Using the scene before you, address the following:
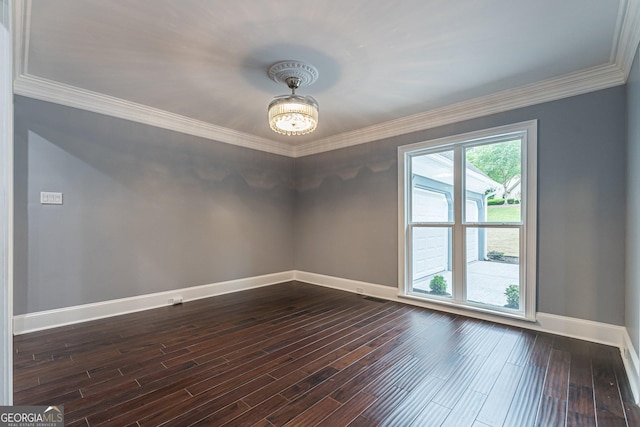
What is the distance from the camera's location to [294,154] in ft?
18.9

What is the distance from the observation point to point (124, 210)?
374 centimetres

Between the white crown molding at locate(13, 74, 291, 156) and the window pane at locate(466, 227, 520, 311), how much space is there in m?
3.75

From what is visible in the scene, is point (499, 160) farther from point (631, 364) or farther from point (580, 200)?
point (631, 364)

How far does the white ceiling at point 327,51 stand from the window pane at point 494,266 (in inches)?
60.2

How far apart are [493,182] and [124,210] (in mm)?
4590

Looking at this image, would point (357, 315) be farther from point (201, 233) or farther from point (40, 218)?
point (40, 218)

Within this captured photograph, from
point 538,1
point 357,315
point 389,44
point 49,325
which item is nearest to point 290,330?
point 357,315

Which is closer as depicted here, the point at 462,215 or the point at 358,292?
the point at 462,215

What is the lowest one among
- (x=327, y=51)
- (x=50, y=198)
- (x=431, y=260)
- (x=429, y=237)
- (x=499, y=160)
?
(x=431, y=260)

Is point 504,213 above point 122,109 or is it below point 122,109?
below

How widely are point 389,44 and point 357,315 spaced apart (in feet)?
9.64

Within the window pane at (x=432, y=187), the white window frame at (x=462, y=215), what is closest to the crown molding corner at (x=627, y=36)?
the white window frame at (x=462, y=215)

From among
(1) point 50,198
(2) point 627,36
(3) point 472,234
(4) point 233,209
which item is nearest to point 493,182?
(3) point 472,234

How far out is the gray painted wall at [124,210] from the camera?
10.3 feet
